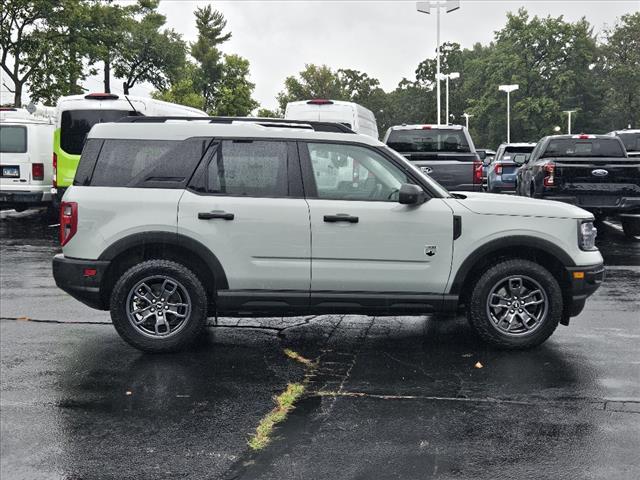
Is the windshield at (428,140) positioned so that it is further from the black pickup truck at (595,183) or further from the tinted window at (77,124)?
the tinted window at (77,124)

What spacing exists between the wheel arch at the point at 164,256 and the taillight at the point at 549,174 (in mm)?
8480

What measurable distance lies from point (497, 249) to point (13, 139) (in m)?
14.5

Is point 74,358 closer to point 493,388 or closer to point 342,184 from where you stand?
point 342,184

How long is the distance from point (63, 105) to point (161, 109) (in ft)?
6.60

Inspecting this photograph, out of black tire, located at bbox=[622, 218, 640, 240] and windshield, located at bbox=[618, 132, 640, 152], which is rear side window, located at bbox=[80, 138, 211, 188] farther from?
windshield, located at bbox=[618, 132, 640, 152]

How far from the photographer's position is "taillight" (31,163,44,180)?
1828 centimetres

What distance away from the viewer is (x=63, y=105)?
17125 mm

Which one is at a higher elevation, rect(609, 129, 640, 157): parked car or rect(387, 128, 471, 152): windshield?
rect(609, 129, 640, 157): parked car

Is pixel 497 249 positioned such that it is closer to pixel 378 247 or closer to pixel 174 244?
pixel 378 247

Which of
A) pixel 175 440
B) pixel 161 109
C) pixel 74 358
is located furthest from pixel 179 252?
pixel 161 109

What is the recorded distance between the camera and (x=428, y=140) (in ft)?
52.2

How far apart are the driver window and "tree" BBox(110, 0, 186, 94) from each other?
5687 centimetres

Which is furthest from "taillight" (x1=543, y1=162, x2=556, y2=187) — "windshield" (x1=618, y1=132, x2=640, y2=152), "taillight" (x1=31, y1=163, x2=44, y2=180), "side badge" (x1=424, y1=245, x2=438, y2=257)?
"taillight" (x1=31, y1=163, x2=44, y2=180)

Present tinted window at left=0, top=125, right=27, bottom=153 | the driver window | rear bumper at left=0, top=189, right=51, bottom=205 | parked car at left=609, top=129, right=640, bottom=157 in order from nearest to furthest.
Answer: the driver window, rear bumper at left=0, top=189, right=51, bottom=205, tinted window at left=0, top=125, right=27, bottom=153, parked car at left=609, top=129, right=640, bottom=157
